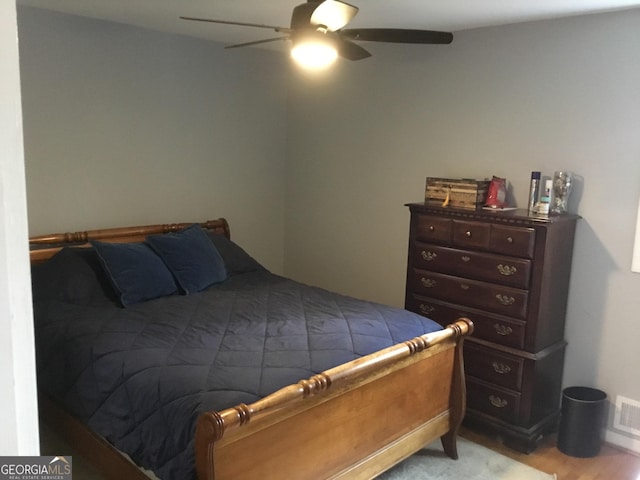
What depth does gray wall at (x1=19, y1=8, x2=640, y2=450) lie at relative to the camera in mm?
3111

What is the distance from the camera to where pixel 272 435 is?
2.07 meters

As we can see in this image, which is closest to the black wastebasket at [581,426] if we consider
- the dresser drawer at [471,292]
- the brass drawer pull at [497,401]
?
the brass drawer pull at [497,401]

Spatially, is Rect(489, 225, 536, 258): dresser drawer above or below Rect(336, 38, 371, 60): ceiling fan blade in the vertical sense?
below

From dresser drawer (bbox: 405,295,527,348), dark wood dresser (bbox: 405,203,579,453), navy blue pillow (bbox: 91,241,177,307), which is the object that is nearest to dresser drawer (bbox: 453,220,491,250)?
dark wood dresser (bbox: 405,203,579,453)

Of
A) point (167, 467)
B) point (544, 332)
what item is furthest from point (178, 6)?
point (544, 332)

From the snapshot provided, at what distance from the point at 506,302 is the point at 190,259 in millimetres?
1924

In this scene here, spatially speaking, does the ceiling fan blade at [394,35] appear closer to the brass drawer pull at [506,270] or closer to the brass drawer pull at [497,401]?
the brass drawer pull at [506,270]

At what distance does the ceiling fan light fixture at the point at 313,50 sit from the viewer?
2414 millimetres

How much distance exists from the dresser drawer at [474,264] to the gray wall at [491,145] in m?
0.44

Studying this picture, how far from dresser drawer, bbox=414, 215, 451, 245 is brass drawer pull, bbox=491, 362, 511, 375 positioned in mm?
740

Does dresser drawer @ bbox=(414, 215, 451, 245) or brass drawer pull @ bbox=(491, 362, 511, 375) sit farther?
dresser drawer @ bbox=(414, 215, 451, 245)

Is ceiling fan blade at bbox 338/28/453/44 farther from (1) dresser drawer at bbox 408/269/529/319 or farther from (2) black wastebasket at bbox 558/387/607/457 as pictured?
(2) black wastebasket at bbox 558/387/607/457

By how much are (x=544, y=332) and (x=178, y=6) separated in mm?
2717

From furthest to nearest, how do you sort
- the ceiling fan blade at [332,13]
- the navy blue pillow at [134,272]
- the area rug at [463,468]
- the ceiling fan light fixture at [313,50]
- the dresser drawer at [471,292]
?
the navy blue pillow at [134,272], the dresser drawer at [471,292], the area rug at [463,468], the ceiling fan light fixture at [313,50], the ceiling fan blade at [332,13]
